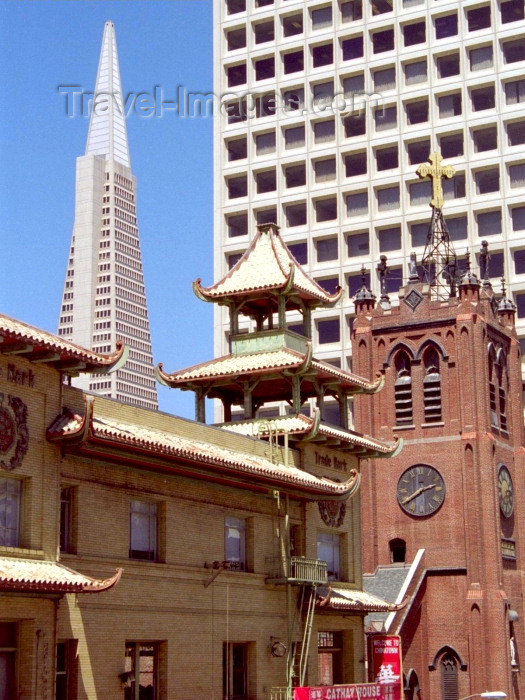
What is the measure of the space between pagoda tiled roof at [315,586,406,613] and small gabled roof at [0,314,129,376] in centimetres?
1339

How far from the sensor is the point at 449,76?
105 meters

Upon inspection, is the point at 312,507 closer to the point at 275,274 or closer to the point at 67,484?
the point at 275,274

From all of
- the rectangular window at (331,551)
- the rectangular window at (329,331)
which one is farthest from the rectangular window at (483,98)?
the rectangular window at (331,551)

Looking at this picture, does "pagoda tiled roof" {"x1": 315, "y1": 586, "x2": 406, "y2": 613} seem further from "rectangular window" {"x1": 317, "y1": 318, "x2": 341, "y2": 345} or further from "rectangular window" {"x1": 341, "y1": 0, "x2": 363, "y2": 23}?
"rectangular window" {"x1": 341, "y1": 0, "x2": 363, "y2": 23}

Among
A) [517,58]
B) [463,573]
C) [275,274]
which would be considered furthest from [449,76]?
[275,274]

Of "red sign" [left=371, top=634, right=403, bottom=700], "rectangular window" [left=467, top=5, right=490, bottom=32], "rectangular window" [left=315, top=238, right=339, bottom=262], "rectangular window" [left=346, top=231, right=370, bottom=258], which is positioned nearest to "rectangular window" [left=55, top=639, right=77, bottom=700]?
"red sign" [left=371, top=634, right=403, bottom=700]

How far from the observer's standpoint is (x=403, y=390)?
6900 cm

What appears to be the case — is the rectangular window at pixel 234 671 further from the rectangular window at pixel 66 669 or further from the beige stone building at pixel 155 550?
the rectangular window at pixel 66 669

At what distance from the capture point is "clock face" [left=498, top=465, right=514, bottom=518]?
68.1 meters

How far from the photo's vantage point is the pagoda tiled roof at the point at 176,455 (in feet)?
111

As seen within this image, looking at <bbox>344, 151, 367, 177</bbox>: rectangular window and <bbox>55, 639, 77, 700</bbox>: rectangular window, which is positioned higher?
<bbox>344, 151, 367, 177</bbox>: rectangular window

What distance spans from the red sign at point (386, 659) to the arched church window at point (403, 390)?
1733cm

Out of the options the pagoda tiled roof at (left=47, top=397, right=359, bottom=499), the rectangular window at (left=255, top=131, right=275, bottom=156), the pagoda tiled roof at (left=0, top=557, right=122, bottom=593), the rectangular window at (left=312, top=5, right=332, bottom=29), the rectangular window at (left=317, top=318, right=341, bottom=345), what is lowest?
the pagoda tiled roof at (left=0, top=557, right=122, bottom=593)

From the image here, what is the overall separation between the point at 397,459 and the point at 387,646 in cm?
1654
